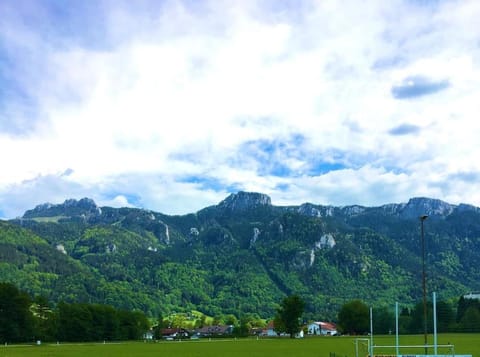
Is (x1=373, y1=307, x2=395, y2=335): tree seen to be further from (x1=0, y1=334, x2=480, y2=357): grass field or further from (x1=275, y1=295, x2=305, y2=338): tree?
(x1=0, y1=334, x2=480, y2=357): grass field

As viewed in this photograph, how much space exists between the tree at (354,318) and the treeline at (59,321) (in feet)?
168

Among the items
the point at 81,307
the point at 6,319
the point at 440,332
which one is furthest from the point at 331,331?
the point at 6,319

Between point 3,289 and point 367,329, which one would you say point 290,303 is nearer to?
point 367,329

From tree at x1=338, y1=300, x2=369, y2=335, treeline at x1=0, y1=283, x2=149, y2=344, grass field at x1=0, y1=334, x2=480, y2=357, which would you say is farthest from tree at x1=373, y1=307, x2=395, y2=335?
grass field at x1=0, y1=334, x2=480, y2=357

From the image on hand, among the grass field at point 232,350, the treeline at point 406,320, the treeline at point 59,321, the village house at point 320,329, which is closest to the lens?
the grass field at point 232,350

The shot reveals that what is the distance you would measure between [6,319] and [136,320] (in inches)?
1317

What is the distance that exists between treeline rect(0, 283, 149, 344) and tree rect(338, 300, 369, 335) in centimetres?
5125

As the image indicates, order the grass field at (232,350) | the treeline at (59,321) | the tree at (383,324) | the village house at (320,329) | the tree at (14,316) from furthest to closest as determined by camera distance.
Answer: the village house at (320,329) < the tree at (383,324) < the treeline at (59,321) < the tree at (14,316) < the grass field at (232,350)

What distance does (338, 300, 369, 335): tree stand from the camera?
141250 millimetres

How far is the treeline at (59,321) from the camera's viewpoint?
105 m

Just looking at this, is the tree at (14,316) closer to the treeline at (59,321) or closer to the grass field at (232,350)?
the treeline at (59,321)

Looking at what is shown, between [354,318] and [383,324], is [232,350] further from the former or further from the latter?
[383,324]

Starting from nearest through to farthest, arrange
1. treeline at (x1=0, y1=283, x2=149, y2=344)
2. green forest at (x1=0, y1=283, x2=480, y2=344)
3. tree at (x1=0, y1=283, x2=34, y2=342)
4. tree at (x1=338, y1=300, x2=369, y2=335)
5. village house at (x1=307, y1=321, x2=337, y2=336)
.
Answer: tree at (x1=0, y1=283, x2=34, y2=342) → treeline at (x1=0, y1=283, x2=149, y2=344) → green forest at (x1=0, y1=283, x2=480, y2=344) → tree at (x1=338, y1=300, x2=369, y2=335) → village house at (x1=307, y1=321, x2=337, y2=336)

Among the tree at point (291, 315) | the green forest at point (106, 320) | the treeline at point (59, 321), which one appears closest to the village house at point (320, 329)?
the green forest at point (106, 320)
